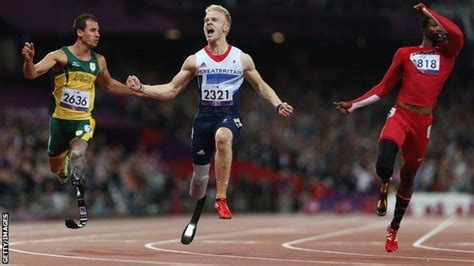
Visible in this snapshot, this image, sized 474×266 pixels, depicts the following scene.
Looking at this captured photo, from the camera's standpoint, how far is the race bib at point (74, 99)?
14.8 metres

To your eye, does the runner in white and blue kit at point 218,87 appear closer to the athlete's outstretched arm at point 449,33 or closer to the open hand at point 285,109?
the open hand at point 285,109

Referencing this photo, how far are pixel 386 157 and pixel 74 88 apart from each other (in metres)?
3.94

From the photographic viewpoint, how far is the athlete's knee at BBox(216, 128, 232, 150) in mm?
13766

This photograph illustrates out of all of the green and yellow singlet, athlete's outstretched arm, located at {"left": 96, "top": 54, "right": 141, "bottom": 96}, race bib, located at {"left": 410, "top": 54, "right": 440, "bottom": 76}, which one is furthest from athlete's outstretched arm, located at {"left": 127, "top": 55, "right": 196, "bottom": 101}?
race bib, located at {"left": 410, "top": 54, "right": 440, "bottom": 76}

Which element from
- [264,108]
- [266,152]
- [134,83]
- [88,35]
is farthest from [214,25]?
[264,108]

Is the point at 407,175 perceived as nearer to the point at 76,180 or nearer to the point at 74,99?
the point at 76,180

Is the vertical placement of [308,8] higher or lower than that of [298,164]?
higher

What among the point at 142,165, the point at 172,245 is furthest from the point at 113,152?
the point at 172,245

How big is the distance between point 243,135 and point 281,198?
113 inches

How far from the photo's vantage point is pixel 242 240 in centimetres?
1778

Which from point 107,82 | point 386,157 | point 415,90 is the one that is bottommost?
point 386,157

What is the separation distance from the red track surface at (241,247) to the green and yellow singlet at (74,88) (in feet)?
5.60

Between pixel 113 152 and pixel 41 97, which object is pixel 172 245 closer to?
pixel 113 152

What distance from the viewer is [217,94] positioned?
14.1m
